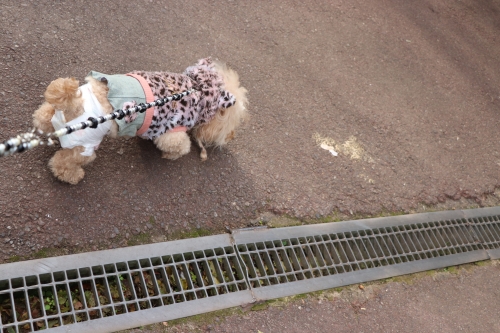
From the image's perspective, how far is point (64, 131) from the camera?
207 cm

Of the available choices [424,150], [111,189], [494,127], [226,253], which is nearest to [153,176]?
[111,189]

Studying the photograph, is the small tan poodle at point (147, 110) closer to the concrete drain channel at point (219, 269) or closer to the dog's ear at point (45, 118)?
the dog's ear at point (45, 118)

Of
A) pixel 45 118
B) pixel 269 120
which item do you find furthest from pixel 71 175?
pixel 269 120

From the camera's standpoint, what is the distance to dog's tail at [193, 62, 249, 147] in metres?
3.25

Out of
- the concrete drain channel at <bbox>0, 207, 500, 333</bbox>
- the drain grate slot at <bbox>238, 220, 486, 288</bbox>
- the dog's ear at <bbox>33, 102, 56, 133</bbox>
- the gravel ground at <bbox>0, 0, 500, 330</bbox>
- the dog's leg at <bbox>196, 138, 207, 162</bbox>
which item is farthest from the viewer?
the dog's leg at <bbox>196, 138, 207, 162</bbox>

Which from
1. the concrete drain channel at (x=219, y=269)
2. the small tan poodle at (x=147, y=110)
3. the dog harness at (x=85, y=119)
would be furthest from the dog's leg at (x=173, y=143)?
the concrete drain channel at (x=219, y=269)

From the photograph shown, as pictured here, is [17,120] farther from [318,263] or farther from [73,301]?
[318,263]

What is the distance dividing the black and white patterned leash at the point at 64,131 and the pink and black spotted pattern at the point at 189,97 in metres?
0.07

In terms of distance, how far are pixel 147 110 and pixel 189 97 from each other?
1.08 feet

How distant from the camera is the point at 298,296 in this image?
314cm

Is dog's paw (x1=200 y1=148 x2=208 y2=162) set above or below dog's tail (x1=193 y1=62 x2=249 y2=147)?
below

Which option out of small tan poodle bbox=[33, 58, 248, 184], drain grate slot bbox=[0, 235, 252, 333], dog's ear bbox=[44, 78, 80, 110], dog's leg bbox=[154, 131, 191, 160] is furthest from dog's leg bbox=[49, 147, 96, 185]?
drain grate slot bbox=[0, 235, 252, 333]

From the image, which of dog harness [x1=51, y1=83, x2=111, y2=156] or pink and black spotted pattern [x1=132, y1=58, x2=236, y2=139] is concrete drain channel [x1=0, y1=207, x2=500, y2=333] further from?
pink and black spotted pattern [x1=132, y1=58, x2=236, y2=139]

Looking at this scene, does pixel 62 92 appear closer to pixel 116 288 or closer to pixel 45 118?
pixel 45 118
